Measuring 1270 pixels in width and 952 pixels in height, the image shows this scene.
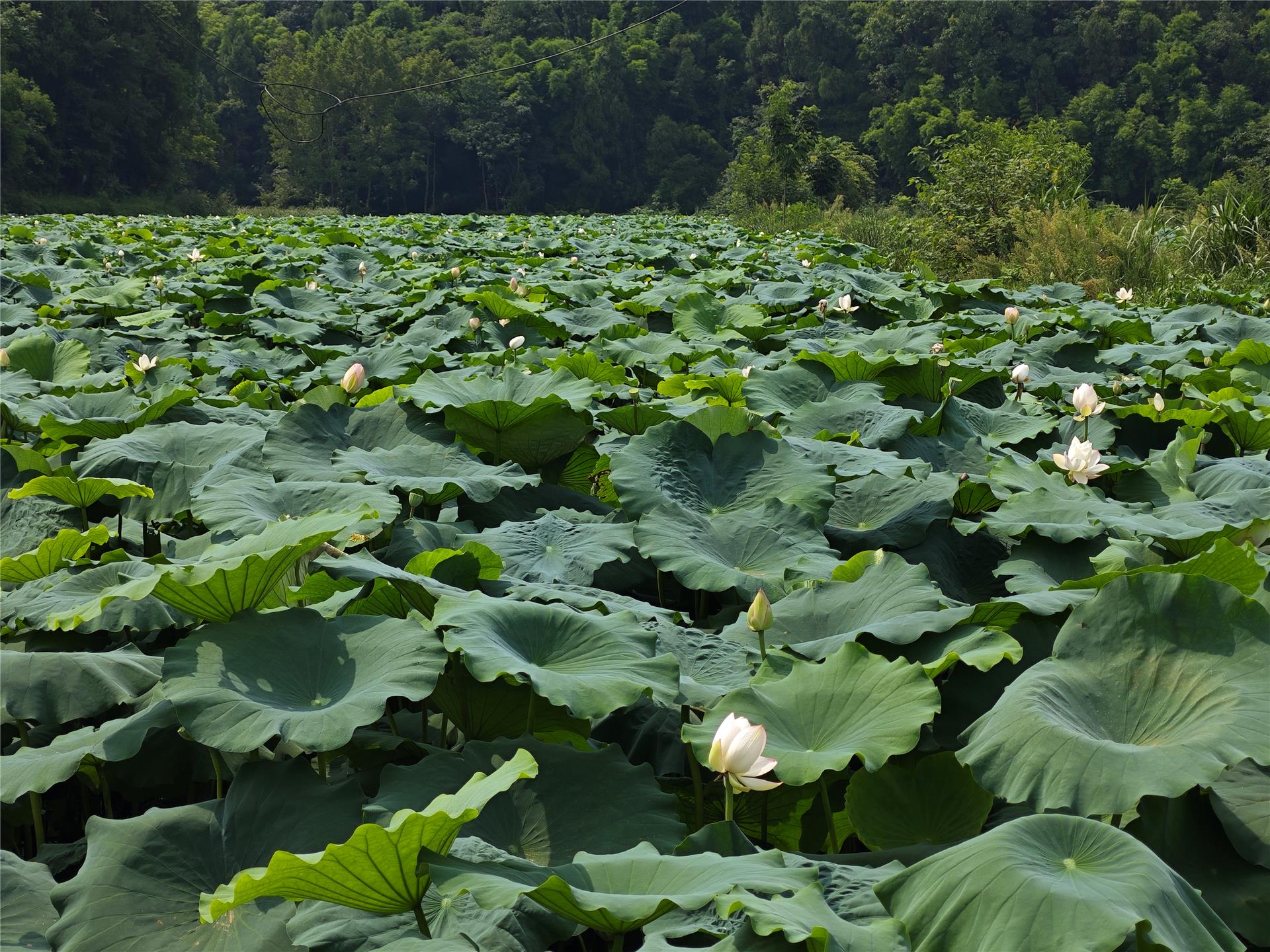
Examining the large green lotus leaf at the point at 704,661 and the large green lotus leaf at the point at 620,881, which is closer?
the large green lotus leaf at the point at 620,881

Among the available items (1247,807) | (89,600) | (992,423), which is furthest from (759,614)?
(992,423)

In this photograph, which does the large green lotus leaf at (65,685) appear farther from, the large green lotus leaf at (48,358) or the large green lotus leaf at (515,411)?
the large green lotus leaf at (48,358)

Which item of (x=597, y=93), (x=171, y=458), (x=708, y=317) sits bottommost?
(x=708, y=317)

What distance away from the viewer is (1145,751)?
3.13 ft

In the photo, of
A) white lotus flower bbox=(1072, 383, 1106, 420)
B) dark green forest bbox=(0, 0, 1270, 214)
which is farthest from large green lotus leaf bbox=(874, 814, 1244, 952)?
dark green forest bbox=(0, 0, 1270, 214)

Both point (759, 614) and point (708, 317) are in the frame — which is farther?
point (708, 317)

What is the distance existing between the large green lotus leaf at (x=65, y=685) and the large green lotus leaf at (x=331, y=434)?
63cm

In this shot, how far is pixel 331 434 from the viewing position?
214 cm

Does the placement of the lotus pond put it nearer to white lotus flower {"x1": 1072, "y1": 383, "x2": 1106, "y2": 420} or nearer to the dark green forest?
white lotus flower {"x1": 1072, "y1": 383, "x2": 1106, "y2": 420}

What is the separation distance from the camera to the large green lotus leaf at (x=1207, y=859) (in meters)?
0.93

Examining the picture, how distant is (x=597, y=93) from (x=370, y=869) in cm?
7133

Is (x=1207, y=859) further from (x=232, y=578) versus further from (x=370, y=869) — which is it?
(x=232, y=578)

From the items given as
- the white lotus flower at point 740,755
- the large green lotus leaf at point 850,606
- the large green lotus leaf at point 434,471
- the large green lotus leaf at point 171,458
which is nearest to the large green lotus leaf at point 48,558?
the large green lotus leaf at point 171,458

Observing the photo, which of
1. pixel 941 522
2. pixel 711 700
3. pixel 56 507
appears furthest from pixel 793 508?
pixel 56 507
